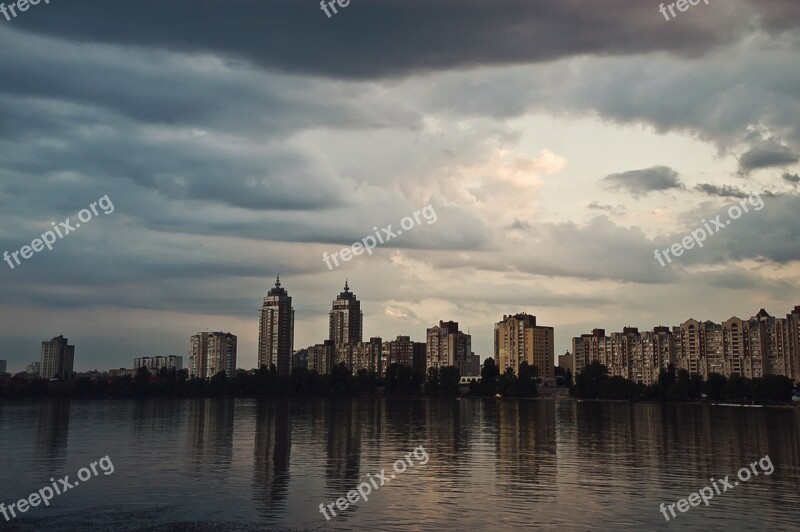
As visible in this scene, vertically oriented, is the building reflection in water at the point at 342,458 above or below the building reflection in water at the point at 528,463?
above

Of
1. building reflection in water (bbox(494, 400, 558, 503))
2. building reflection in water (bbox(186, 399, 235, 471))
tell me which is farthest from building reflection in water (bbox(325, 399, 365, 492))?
building reflection in water (bbox(494, 400, 558, 503))

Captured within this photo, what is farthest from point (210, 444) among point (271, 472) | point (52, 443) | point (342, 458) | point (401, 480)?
point (401, 480)

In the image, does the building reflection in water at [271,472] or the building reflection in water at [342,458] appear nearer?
the building reflection in water at [271,472]

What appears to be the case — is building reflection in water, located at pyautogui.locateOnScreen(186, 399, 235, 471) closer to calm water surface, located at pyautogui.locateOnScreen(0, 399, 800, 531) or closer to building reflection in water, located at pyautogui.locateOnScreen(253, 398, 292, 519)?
calm water surface, located at pyautogui.locateOnScreen(0, 399, 800, 531)

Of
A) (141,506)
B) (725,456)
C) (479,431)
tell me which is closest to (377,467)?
(141,506)

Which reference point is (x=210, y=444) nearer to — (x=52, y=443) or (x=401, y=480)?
(x=52, y=443)

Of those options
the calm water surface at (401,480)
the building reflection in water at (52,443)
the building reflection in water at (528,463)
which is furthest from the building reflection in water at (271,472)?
the building reflection in water at (52,443)

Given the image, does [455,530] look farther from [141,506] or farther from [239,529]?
[141,506]

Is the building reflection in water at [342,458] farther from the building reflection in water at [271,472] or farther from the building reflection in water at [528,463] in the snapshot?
the building reflection in water at [528,463]
